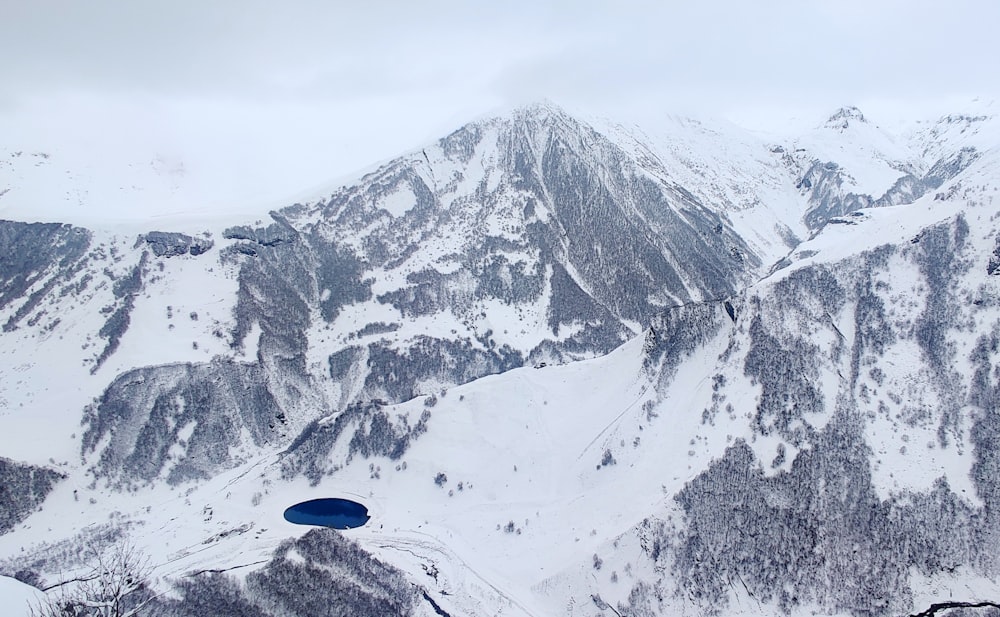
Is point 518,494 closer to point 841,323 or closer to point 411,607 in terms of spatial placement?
point 411,607

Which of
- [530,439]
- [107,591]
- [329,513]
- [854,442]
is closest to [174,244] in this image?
[329,513]

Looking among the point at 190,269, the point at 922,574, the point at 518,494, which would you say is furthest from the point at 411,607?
the point at 190,269

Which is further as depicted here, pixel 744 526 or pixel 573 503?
pixel 573 503

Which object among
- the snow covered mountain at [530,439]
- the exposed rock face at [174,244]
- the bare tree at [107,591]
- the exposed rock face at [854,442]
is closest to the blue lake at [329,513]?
the snow covered mountain at [530,439]

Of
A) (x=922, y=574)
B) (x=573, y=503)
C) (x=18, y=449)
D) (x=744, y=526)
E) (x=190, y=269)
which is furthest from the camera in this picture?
(x=190, y=269)

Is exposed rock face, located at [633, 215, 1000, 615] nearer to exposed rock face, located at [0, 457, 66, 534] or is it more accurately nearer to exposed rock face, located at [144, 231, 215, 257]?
exposed rock face, located at [0, 457, 66, 534]

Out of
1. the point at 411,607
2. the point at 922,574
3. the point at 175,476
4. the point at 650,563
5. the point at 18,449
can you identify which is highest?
the point at 18,449
